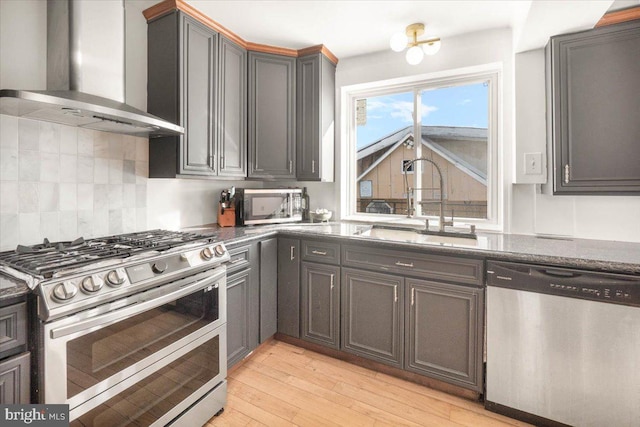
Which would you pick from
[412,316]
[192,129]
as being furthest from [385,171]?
[192,129]

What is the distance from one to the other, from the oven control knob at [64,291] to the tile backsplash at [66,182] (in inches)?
32.3

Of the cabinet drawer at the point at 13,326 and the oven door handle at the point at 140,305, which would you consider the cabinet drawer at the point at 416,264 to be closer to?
the oven door handle at the point at 140,305

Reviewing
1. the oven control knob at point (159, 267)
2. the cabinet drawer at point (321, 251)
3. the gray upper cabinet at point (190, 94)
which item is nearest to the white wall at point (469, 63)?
the gray upper cabinet at point (190, 94)

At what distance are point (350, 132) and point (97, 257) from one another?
2398 millimetres

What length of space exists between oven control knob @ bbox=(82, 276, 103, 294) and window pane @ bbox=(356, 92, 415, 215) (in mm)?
2319

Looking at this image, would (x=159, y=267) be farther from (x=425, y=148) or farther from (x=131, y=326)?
(x=425, y=148)

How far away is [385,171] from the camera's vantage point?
9.96 feet

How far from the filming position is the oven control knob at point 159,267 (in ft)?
4.72

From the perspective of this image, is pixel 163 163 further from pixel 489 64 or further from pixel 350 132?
pixel 489 64

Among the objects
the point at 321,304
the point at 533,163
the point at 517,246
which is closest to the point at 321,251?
the point at 321,304

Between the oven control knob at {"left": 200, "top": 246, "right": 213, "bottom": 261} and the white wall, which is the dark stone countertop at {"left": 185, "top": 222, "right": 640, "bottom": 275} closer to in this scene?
the oven control knob at {"left": 200, "top": 246, "right": 213, "bottom": 261}

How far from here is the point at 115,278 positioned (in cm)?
128

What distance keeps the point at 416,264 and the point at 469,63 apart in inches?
66.7

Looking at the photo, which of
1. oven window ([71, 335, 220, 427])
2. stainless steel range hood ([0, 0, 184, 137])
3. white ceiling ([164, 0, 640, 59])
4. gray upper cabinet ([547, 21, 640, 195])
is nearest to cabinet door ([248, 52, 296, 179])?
white ceiling ([164, 0, 640, 59])
